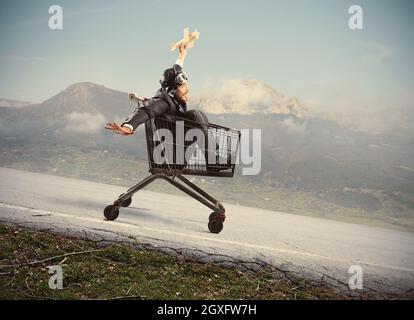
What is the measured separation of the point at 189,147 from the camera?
13.4ft

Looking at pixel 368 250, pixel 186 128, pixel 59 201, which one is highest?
→ pixel 186 128

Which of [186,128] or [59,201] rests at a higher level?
[186,128]

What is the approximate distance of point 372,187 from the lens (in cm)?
10462

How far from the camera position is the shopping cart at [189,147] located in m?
3.99

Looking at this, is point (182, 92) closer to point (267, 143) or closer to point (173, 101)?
point (173, 101)

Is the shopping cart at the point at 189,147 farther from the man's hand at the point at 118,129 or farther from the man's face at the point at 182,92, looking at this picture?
the man's hand at the point at 118,129

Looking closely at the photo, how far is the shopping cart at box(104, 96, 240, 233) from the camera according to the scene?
3988 mm

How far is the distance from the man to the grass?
4.19ft

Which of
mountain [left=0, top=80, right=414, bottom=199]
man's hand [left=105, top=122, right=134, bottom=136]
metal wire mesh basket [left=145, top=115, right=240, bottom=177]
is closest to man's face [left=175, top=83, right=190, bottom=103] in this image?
metal wire mesh basket [left=145, top=115, right=240, bottom=177]
